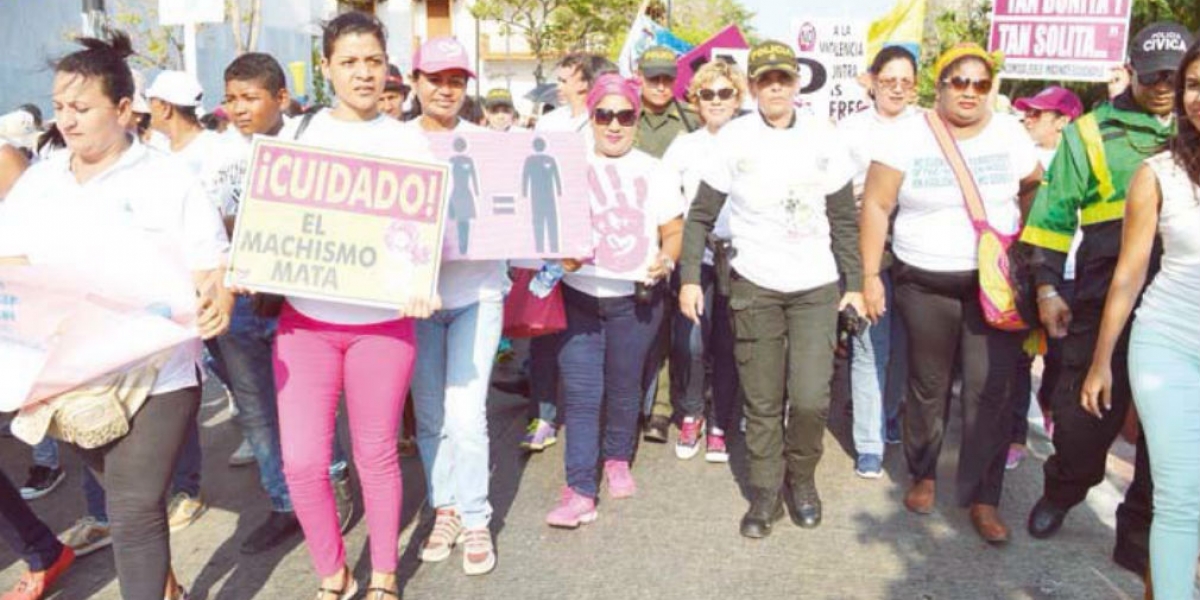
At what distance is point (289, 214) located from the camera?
3.18 meters

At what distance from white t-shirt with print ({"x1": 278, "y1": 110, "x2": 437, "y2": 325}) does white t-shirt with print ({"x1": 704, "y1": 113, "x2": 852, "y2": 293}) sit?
141 centimetres

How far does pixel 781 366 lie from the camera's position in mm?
4289

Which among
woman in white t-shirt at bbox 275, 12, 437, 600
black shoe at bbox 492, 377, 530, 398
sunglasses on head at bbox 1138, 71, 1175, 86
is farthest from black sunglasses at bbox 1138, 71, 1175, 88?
black shoe at bbox 492, 377, 530, 398

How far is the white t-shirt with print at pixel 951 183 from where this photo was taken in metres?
4.10

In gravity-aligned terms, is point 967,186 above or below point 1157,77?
below

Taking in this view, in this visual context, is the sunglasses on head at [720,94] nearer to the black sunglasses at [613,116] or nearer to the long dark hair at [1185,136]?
the black sunglasses at [613,116]

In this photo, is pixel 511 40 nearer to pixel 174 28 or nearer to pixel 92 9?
pixel 174 28

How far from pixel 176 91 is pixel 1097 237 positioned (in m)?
4.36

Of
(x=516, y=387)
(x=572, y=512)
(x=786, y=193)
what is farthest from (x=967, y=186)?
(x=516, y=387)

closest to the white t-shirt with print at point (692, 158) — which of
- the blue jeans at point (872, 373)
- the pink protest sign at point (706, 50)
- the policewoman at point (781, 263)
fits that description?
the policewoman at point (781, 263)

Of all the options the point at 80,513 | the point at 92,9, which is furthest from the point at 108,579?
the point at 92,9

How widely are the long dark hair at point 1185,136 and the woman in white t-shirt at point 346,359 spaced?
7.92ft

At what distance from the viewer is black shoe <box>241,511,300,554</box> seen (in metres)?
Answer: 4.10

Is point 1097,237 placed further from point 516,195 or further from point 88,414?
point 88,414
